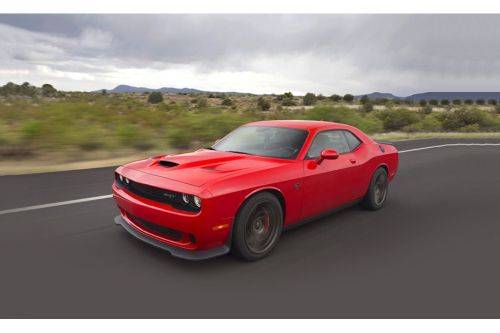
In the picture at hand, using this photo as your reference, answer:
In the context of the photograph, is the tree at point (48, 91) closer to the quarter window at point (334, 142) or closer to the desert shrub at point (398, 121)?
the desert shrub at point (398, 121)

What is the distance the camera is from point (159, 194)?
4.15m

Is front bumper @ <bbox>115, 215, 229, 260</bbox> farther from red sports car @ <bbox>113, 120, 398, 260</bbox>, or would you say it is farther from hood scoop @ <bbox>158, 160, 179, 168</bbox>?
hood scoop @ <bbox>158, 160, 179, 168</bbox>

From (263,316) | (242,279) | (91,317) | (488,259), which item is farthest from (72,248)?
(488,259)

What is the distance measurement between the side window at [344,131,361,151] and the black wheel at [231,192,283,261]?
6.49 feet

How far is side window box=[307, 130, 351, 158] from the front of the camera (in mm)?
5223

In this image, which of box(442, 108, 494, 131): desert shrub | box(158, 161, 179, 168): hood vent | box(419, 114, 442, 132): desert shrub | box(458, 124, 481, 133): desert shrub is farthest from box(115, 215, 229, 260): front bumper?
box(442, 108, 494, 131): desert shrub

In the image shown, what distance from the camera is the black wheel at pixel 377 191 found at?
20.6 ft

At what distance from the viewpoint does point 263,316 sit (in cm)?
331

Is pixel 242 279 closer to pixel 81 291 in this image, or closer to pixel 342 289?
pixel 342 289

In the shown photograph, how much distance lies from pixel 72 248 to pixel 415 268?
356 centimetres

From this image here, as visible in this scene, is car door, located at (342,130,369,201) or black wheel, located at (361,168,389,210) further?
black wheel, located at (361,168,389,210)

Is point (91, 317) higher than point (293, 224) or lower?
lower

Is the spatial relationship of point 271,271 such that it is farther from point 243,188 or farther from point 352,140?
point 352,140

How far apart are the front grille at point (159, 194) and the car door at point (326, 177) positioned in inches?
59.3
